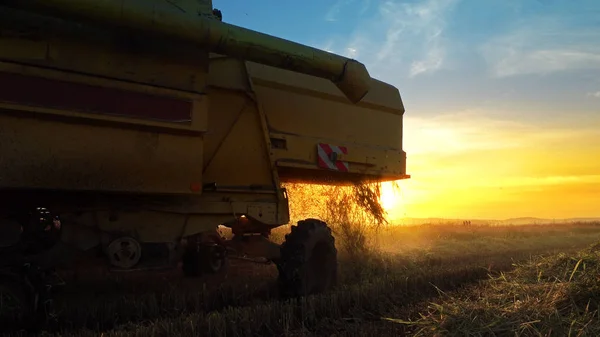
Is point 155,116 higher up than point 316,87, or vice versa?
point 316,87

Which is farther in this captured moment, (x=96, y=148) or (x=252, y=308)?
(x=252, y=308)

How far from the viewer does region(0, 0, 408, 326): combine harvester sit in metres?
3.81

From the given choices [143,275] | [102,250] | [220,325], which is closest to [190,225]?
[102,250]

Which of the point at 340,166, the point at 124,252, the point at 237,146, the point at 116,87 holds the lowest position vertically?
the point at 124,252

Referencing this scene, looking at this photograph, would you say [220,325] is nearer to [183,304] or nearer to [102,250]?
[183,304]

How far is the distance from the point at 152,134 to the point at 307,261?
2.12 metres

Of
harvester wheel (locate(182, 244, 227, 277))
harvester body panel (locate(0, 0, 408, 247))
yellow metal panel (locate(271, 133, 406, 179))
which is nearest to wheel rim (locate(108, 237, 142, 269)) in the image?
harvester body panel (locate(0, 0, 408, 247))

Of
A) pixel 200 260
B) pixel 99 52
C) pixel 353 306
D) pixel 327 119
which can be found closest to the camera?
pixel 99 52

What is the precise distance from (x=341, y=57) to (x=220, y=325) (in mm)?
3039

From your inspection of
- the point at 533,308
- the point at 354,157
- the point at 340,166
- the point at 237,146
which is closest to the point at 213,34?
the point at 237,146

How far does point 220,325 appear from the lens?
3.85 meters

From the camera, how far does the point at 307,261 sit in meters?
5.40

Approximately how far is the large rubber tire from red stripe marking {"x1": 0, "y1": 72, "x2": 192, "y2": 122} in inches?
71.4

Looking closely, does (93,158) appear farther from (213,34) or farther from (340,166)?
(340,166)
